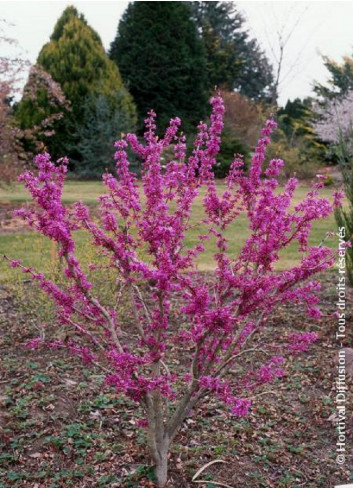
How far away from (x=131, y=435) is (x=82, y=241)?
6.28 meters

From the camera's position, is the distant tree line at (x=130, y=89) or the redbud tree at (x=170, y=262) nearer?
the redbud tree at (x=170, y=262)

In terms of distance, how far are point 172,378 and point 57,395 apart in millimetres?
1302

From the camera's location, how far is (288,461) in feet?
11.8

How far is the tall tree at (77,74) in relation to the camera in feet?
62.1

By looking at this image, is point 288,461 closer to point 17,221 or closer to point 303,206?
point 303,206

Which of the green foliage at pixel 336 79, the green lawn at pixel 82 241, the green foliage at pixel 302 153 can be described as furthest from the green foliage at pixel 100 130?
the green foliage at pixel 336 79

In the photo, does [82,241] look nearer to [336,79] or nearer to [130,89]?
[130,89]

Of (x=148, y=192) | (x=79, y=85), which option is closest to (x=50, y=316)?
(x=148, y=192)

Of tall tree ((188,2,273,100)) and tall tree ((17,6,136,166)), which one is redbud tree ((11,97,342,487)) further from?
tall tree ((188,2,273,100))

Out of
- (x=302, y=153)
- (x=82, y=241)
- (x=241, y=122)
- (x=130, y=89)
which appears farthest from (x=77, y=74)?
(x=82, y=241)

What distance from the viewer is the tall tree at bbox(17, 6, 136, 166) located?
1892 centimetres

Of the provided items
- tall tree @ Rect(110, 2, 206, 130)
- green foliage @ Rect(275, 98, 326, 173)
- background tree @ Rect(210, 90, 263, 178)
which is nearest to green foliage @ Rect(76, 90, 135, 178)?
tall tree @ Rect(110, 2, 206, 130)

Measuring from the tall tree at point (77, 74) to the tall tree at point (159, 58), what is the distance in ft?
10.6

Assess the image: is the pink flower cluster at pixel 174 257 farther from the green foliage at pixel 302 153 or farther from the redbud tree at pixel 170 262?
the green foliage at pixel 302 153
